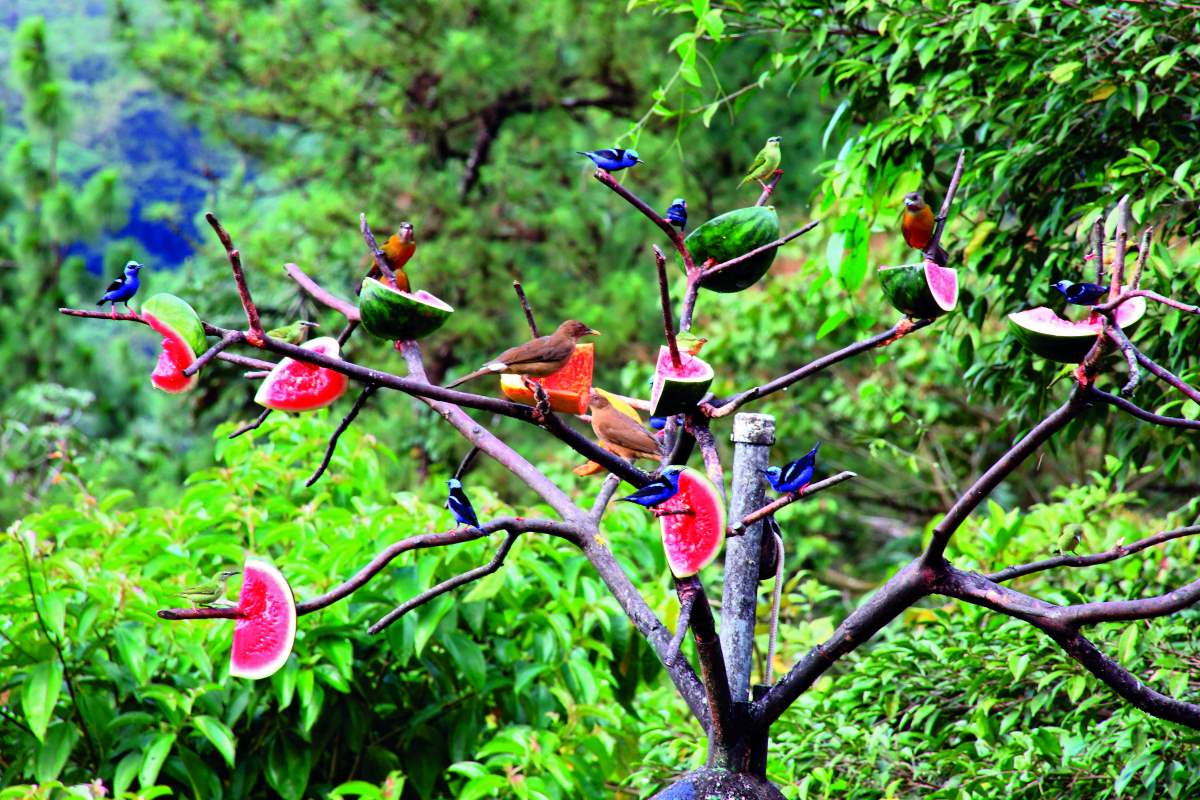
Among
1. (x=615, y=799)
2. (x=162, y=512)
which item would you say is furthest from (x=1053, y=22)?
(x=162, y=512)

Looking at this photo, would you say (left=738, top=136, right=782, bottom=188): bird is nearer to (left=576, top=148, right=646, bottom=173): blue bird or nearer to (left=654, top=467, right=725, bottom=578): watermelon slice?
(left=576, top=148, right=646, bottom=173): blue bird

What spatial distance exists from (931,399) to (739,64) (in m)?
3.13

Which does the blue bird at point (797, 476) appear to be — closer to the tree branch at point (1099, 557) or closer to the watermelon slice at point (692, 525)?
the watermelon slice at point (692, 525)

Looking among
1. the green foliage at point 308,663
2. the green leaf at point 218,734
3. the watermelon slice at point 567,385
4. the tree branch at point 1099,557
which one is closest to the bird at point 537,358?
the watermelon slice at point 567,385

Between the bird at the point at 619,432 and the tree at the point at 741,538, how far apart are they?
3 centimetres

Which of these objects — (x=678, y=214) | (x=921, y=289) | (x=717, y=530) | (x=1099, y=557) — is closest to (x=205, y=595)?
(x=717, y=530)

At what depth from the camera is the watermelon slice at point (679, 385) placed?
115 cm

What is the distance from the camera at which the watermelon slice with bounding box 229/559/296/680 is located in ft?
3.88

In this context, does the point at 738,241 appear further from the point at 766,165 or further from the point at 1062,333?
the point at 1062,333

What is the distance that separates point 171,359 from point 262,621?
0.27 meters

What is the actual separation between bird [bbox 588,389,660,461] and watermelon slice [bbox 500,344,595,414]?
0.03 m

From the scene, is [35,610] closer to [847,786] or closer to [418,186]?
[847,786]

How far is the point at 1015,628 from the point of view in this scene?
2004 mm

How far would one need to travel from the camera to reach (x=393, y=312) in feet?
3.73
